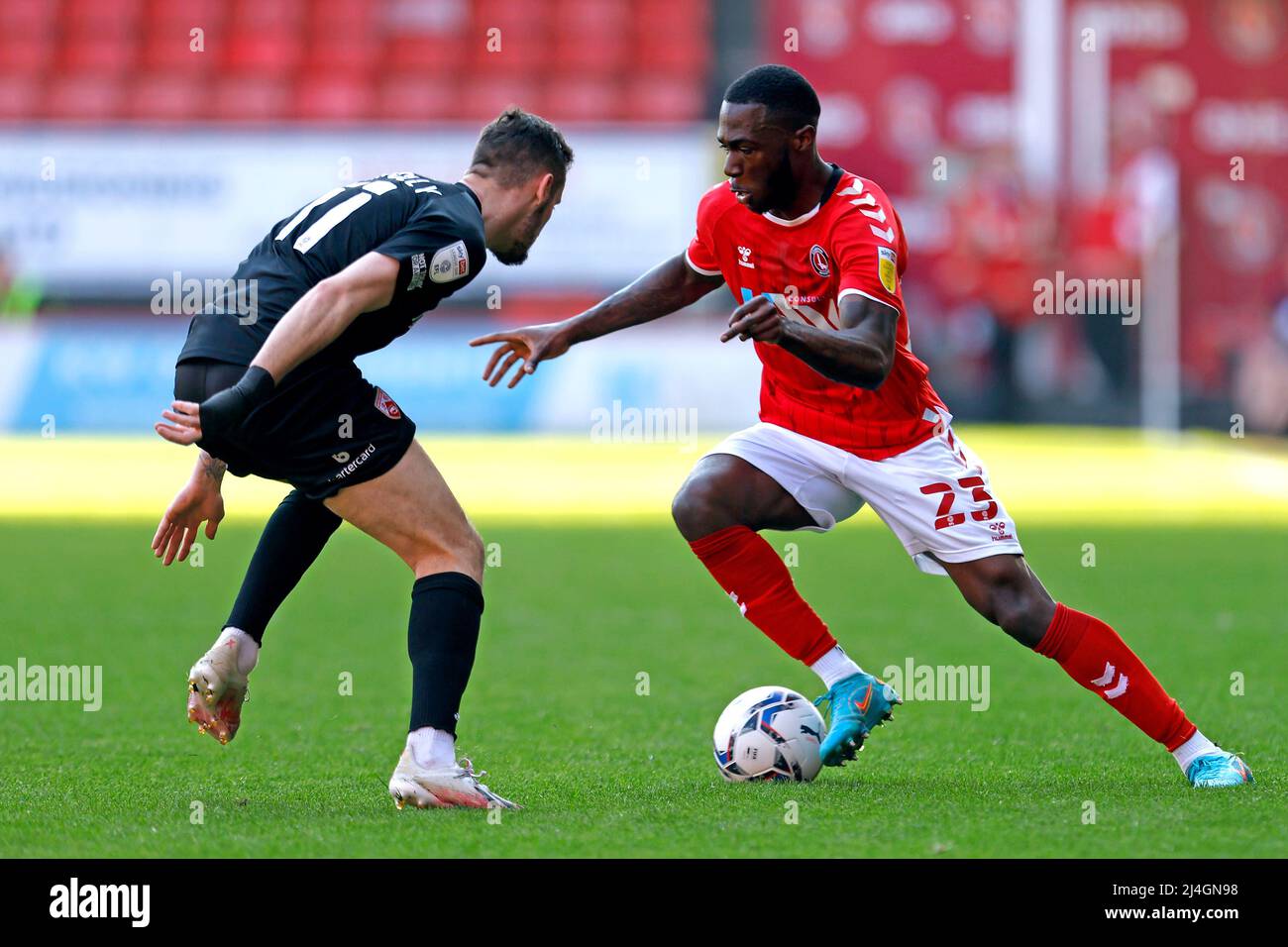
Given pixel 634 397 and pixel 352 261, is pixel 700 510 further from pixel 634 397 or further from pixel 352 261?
pixel 634 397

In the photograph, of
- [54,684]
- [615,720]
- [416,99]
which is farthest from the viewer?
[416,99]

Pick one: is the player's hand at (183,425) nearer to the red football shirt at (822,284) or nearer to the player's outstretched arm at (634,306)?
the player's outstretched arm at (634,306)

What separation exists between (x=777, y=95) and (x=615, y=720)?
7.74 feet

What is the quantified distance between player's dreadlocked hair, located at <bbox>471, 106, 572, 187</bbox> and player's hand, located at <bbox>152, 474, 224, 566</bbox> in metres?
1.23

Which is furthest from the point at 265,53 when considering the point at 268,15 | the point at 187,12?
the point at 187,12

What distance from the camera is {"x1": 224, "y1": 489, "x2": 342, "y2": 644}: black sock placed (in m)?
5.49

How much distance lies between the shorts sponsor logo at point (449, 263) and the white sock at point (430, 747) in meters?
1.21

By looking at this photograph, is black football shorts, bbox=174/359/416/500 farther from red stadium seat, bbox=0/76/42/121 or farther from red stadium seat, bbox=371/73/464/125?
red stadium seat, bbox=0/76/42/121

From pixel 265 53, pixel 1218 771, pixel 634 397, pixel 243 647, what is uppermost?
pixel 265 53

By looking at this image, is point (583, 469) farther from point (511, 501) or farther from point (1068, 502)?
point (1068, 502)

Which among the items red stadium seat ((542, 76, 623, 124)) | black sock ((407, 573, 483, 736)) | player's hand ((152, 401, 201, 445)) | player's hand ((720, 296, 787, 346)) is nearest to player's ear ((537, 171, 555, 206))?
player's hand ((720, 296, 787, 346))

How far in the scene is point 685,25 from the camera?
26.2 meters

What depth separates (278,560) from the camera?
5.50m
